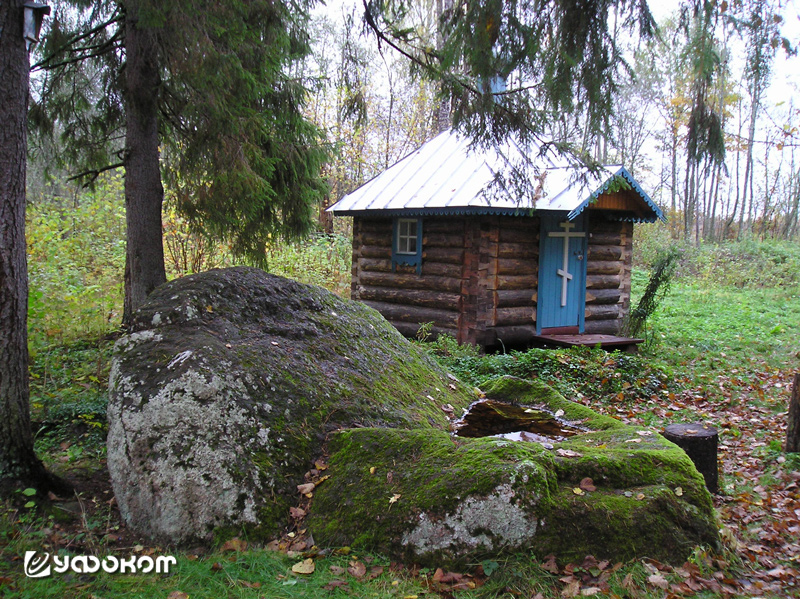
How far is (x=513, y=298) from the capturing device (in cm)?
1038

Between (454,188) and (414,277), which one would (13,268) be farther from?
(414,277)

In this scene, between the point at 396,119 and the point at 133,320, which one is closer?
the point at 133,320

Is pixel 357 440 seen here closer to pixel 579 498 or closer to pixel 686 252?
pixel 579 498

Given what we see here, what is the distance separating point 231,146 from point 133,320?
112 inches

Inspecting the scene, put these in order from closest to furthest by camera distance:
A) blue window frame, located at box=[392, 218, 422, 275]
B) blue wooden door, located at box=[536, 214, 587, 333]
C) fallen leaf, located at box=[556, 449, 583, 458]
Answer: fallen leaf, located at box=[556, 449, 583, 458]
blue wooden door, located at box=[536, 214, 587, 333]
blue window frame, located at box=[392, 218, 422, 275]

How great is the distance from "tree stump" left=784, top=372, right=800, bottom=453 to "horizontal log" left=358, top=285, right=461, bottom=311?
5.48 metres

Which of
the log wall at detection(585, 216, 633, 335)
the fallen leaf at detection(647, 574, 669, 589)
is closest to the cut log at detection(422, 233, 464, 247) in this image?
the log wall at detection(585, 216, 633, 335)

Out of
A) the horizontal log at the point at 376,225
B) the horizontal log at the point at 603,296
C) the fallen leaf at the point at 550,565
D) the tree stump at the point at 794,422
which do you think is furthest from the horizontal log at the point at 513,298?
the fallen leaf at the point at 550,565

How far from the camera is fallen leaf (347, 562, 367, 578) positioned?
10.3 ft

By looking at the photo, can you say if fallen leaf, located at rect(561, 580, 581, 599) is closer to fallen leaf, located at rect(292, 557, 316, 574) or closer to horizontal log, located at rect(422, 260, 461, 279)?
fallen leaf, located at rect(292, 557, 316, 574)

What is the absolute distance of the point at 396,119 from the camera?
21.5m

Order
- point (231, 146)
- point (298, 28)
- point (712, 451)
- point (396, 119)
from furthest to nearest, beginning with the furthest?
point (396, 119), point (298, 28), point (231, 146), point (712, 451)

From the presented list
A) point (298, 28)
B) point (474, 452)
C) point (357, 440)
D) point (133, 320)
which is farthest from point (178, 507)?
point (298, 28)

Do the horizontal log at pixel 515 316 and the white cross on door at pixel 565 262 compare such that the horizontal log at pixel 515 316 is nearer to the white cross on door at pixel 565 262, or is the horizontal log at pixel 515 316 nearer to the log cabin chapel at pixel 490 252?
the log cabin chapel at pixel 490 252
